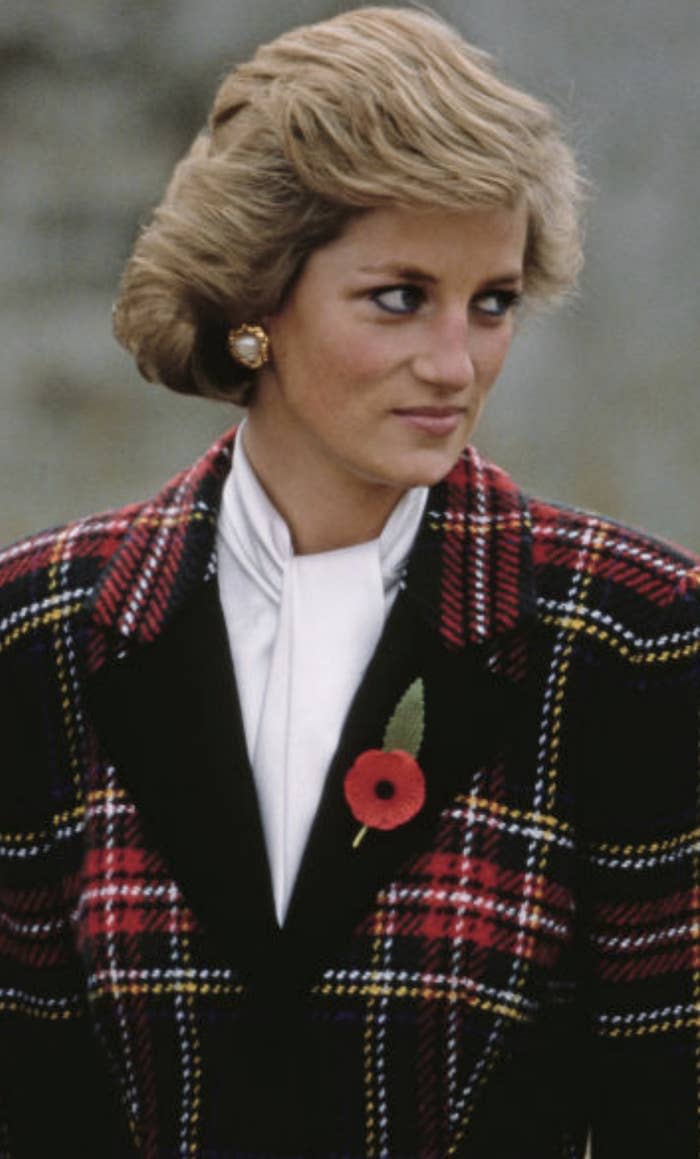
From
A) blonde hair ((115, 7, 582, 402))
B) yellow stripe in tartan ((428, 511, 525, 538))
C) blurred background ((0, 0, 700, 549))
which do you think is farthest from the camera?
blurred background ((0, 0, 700, 549))

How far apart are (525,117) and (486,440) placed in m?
3.65

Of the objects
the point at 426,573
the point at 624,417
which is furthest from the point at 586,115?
the point at 426,573

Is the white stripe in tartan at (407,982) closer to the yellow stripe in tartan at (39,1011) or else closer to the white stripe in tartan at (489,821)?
the white stripe in tartan at (489,821)

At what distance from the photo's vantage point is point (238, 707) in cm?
261

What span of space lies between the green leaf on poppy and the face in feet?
0.71

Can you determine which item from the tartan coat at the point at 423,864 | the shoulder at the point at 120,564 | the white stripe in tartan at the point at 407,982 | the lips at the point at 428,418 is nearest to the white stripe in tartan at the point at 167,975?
the tartan coat at the point at 423,864

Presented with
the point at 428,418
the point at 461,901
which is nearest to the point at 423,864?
the point at 461,901

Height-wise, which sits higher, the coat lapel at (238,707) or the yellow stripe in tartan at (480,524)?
the yellow stripe in tartan at (480,524)

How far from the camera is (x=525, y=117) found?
8.09 feet

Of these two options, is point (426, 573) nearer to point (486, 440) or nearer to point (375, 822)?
point (375, 822)

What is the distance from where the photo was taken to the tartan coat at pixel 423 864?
254cm

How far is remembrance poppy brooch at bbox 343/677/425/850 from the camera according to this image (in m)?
2.55

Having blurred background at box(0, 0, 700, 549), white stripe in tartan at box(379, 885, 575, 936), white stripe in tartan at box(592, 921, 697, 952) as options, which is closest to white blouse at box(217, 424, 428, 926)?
white stripe in tartan at box(379, 885, 575, 936)

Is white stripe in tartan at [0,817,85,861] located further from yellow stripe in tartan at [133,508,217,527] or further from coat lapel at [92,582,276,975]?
yellow stripe in tartan at [133,508,217,527]
